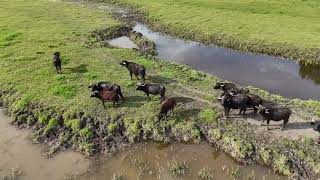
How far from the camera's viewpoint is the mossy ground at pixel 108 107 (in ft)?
68.9

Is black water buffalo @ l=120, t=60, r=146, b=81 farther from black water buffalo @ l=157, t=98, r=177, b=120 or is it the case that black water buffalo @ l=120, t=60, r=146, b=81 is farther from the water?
the water

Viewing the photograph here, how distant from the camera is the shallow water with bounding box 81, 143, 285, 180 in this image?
62.4 feet

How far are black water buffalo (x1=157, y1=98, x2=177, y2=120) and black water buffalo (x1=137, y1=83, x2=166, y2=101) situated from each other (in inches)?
60.7

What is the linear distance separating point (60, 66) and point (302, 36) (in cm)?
2342

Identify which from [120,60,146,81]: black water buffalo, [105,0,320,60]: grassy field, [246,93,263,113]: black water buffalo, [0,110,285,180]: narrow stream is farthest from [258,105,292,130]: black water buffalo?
[105,0,320,60]: grassy field

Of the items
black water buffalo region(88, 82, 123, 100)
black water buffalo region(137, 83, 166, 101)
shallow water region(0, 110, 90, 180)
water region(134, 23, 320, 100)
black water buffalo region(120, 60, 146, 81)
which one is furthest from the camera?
water region(134, 23, 320, 100)

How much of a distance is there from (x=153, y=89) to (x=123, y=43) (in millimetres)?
17354

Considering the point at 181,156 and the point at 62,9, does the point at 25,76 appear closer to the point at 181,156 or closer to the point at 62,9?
the point at 181,156

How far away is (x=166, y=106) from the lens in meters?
22.2

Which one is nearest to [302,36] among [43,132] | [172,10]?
[172,10]

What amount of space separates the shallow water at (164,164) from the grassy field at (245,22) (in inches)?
756

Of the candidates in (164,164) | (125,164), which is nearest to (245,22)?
(164,164)

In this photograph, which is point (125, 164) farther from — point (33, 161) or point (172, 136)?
point (33, 161)

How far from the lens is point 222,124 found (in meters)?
22.1
